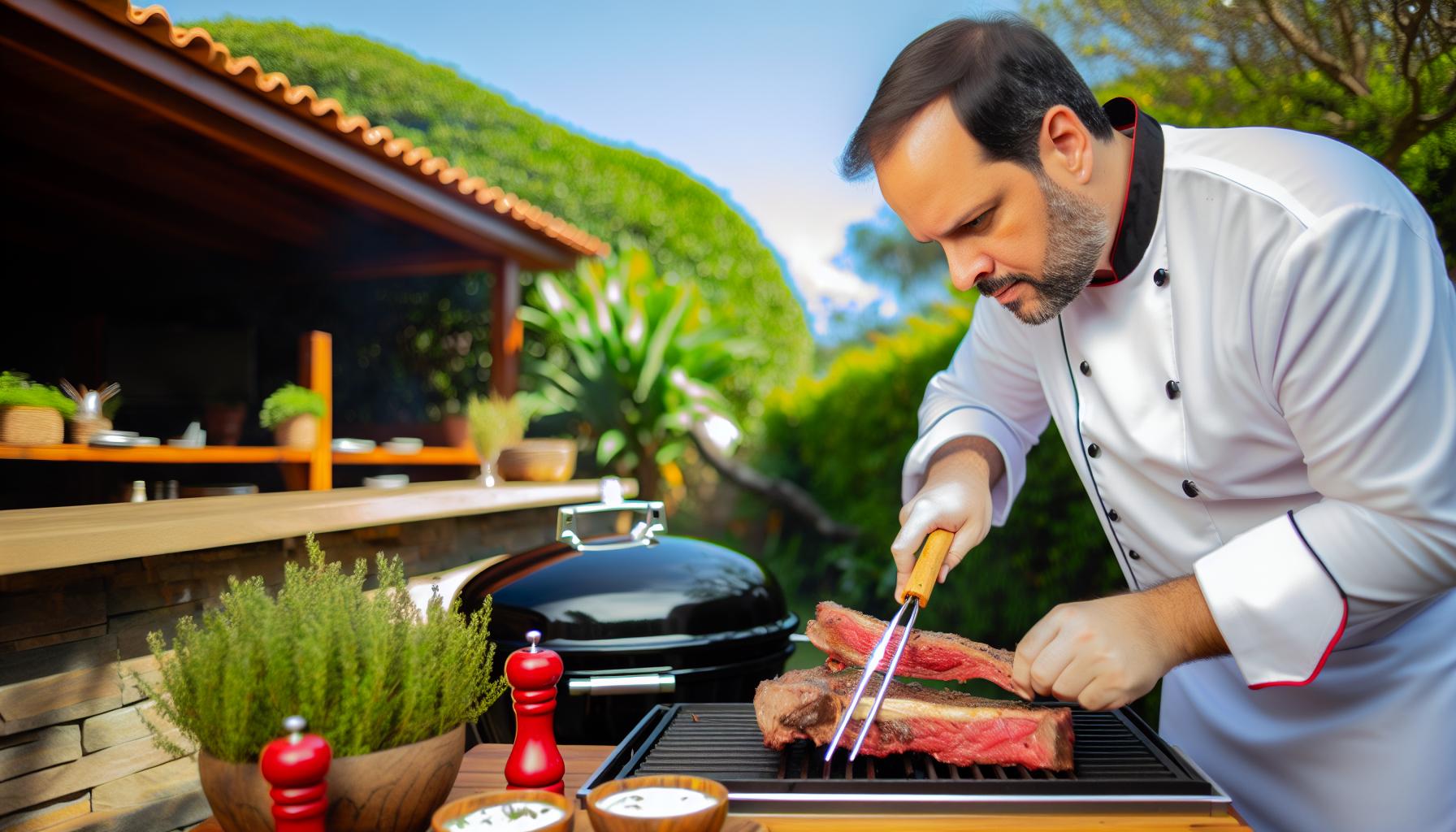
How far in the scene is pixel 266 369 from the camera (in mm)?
7480

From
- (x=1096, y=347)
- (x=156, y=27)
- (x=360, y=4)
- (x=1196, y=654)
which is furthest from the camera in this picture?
(x=360, y=4)

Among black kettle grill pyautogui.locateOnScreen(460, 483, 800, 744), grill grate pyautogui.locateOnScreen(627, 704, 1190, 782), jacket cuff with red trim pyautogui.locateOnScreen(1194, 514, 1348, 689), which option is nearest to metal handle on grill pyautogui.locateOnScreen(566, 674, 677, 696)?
black kettle grill pyautogui.locateOnScreen(460, 483, 800, 744)

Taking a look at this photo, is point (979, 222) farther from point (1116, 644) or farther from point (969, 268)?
point (1116, 644)

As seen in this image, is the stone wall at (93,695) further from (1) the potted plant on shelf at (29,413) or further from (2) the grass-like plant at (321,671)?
(1) the potted plant on shelf at (29,413)

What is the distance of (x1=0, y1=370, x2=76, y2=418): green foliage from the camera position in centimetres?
357

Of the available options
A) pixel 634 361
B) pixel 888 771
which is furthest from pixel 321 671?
pixel 634 361

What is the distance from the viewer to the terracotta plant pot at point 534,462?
6.24 meters

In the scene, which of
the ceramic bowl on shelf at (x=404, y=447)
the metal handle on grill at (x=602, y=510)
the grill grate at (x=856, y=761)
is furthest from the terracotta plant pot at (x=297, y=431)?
the grill grate at (x=856, y=761)

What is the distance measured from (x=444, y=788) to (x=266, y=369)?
7046 millimetres

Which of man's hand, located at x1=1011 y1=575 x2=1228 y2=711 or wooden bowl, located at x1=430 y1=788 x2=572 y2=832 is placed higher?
man's hand, located at x1=1011 y1=575 x2=1228 y2=711

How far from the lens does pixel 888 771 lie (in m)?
1.60

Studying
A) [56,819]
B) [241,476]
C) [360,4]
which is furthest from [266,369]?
[360,4]

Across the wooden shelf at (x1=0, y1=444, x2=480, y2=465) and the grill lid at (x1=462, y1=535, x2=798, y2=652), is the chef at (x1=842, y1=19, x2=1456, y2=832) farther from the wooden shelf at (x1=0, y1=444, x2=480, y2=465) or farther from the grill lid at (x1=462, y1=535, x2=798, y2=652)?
the wooden shelf at (x1=0, y1=444, x2=480, y2=465)

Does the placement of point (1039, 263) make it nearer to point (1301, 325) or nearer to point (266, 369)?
point (1301, 325)
